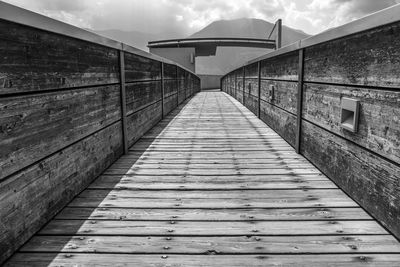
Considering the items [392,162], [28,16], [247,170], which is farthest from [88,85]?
[392,162]

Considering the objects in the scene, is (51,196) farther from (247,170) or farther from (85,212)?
(247,170)

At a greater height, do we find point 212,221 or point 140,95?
point 140,95

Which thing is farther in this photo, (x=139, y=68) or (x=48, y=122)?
(x=139, y=68)

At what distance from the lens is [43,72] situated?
2295 mm

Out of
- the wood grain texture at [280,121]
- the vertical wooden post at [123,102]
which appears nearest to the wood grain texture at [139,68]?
the vertical wooden post at [123,102]

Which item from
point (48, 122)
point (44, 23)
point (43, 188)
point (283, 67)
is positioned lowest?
point (43, 188)

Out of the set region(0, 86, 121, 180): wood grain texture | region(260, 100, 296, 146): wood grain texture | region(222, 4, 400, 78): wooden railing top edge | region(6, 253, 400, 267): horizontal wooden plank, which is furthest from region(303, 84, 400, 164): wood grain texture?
region(0, 86, 121, 180): wood grain texture

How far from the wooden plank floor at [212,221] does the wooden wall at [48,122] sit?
0.59 ft

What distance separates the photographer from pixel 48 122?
2369 mm

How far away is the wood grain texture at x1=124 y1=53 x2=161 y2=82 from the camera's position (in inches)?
181

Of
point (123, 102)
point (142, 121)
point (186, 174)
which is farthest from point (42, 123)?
point (142, 121)

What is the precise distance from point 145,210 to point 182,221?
1.24 feet

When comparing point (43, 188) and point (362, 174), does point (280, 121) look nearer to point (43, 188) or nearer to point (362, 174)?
point (362, 174)

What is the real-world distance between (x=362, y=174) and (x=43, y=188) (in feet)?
8.29
